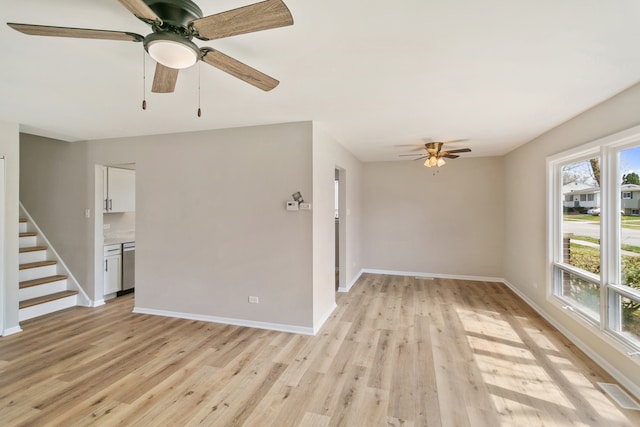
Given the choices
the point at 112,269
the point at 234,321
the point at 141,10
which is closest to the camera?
the point at 141,10

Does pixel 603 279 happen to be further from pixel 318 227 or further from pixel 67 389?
pixel 67 389

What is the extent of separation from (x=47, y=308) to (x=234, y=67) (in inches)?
181

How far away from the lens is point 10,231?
3.42 m

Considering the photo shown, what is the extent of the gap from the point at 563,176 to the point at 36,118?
6.27m

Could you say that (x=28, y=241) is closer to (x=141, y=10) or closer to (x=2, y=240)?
(x=2, y=240)

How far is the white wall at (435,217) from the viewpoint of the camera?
222 inches

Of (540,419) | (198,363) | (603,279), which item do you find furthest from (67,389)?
(603,279)

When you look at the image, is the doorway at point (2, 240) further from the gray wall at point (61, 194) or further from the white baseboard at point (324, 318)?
the white baseboard at point (324, 318)

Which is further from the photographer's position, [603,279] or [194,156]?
[194,156]

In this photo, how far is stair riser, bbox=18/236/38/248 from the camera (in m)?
4.38

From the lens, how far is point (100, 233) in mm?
4324

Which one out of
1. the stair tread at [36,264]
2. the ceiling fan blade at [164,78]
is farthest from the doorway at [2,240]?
the ceiling fan blade at [164,78]

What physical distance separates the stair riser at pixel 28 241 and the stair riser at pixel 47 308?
1119 mm

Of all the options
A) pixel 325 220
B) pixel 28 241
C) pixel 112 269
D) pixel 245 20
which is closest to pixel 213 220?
pixel 325 220
